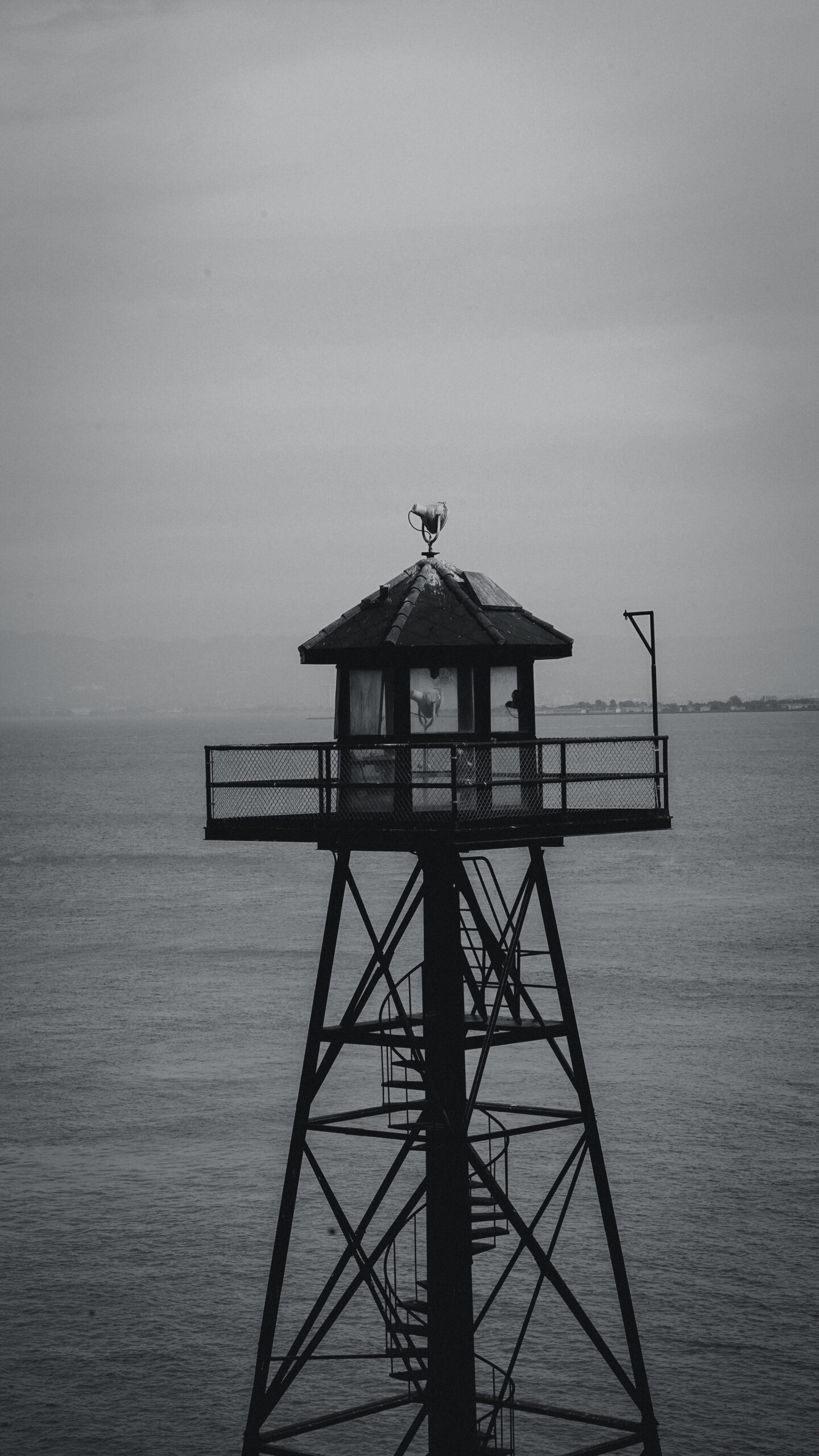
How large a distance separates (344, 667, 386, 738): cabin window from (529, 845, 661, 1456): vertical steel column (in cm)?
240

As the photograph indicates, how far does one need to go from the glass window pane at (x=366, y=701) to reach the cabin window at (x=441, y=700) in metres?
0.36

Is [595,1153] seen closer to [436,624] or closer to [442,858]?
[442,858]

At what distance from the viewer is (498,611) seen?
1953 cm

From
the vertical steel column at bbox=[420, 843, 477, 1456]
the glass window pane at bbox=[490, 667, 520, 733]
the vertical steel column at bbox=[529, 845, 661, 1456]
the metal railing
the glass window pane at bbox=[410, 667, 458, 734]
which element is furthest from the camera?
the vertical steel column at bbox=[529, 845, 661, 1456]

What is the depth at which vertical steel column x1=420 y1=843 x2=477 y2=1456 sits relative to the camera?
A: 766 inches

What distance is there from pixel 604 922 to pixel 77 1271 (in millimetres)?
44715

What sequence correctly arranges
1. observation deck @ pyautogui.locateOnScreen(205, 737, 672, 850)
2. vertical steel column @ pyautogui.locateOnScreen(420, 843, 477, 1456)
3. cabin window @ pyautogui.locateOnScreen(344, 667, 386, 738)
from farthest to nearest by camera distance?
vertical steel column @ pyautogui.locateOnScreen(420, 843, 477, 1456)
cabin window @ pyautogui.locateOnScreen(344, 667, 386, 738)
observation deck @ pyautogui.locateOnScreen(205, 737, 672, 850)

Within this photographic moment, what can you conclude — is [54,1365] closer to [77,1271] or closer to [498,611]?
[77,1271]

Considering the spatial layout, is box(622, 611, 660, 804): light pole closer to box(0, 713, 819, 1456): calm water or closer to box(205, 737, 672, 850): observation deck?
box(205, 737, 672, 850): observation deck

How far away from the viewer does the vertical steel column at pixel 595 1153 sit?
19953mm

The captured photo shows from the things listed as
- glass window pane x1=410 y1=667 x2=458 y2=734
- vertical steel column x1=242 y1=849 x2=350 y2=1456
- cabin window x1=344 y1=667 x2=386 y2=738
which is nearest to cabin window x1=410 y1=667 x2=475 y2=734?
glass window pane x1=410 y1=667 x2=458 y2=734

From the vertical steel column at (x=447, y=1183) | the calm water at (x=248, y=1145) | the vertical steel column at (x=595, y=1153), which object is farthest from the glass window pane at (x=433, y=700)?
the calm water at (x=248, y=1145)

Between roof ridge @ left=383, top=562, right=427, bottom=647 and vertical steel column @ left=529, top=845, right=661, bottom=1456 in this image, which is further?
vertical steel column @ left=529, top=845, right=661, bottom=1456

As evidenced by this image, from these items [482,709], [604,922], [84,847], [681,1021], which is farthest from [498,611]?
[84,847]
